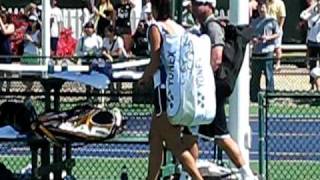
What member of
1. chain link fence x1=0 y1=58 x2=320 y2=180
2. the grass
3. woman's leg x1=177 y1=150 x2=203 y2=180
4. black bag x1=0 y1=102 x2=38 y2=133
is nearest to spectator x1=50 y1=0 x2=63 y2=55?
chain link fence x1=0 y1=58 x2=320 y2=180

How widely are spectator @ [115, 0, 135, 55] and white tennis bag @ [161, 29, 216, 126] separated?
40.7ft

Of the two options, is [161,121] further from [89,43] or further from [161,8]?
[89,43]

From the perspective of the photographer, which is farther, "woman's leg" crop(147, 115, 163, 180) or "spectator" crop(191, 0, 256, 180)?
"spectator" crop(191, 0, 256, 180)

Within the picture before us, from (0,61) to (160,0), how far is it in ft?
11.3

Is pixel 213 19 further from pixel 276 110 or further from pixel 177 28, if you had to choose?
pixel 276 110

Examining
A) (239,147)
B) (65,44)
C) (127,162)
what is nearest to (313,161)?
(127,162)

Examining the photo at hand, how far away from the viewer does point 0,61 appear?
1341cm

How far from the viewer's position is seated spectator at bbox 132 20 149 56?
74.7ft

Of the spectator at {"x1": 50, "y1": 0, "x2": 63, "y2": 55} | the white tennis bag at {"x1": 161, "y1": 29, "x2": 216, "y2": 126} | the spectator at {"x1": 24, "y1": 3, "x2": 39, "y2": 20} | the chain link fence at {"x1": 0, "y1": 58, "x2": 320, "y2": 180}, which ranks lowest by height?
the chain link fence at {"x1": 0, "y1": 58, "x2": 320, "y2": 180}

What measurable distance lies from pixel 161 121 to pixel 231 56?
89cm

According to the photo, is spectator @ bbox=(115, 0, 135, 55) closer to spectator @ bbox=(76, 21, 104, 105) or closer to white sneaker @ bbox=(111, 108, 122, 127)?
spectator @ bbox=(76, 21, 104, 105)

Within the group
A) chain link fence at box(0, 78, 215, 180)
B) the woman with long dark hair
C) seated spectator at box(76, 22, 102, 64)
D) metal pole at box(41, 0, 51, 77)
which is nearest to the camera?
the woman with long dark hair

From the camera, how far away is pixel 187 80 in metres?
10.3

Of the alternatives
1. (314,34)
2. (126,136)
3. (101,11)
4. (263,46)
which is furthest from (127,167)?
(101,11)
